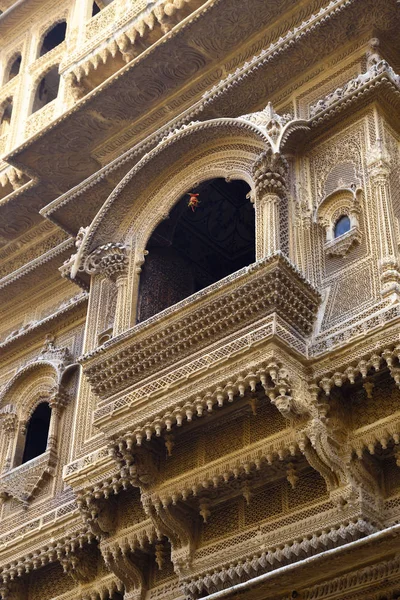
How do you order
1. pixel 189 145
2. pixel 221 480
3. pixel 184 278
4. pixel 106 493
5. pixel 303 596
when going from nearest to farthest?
pixel 303 596
pixel 221 480
pixel 106 493
pixel 189 145
pixel 184 278

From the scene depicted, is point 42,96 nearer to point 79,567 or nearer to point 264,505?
point 79,567

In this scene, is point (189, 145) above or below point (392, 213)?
above

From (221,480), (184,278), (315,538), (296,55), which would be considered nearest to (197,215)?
(184,278)

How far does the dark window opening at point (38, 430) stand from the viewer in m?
12.5

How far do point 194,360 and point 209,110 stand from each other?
313cm

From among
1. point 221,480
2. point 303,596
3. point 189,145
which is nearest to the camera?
point 303,596

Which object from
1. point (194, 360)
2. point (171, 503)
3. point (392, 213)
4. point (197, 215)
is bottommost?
point (171, 503)

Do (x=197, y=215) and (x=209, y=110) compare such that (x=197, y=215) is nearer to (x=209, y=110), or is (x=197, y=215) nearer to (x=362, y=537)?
(x=209, y=110)

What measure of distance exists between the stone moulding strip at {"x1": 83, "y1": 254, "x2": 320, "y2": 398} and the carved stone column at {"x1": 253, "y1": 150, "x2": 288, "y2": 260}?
25.7 inches

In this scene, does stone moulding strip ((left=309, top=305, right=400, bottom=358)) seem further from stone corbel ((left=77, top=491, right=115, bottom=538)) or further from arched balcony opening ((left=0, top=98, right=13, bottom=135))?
arched balcony opening ((left=0, top=98, right=13, bottom=135))

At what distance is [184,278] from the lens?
1127 centimetres

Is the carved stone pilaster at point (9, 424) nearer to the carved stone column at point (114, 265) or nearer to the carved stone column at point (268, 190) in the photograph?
the carved stone column at point (114, 265)

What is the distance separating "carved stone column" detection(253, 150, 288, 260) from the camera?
30.8ft

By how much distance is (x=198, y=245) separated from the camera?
1191cm
